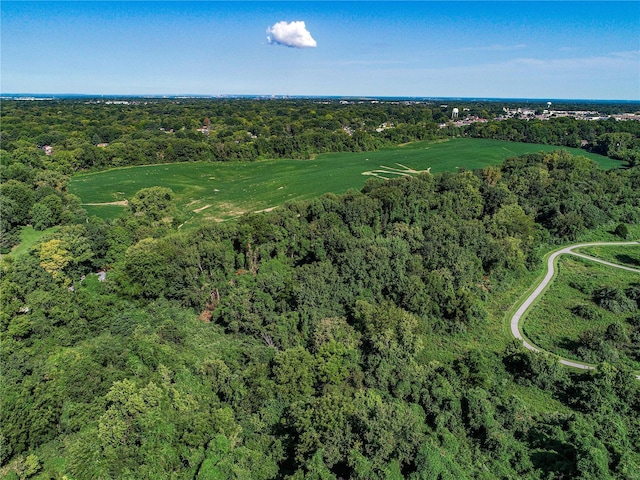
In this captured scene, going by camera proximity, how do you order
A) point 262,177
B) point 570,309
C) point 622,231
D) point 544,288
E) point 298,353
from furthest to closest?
point 262,177 < point 622,231 < point 544,288 < point 570,309 < point 298,353

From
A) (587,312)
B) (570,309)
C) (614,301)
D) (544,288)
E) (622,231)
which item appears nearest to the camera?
(587,312)

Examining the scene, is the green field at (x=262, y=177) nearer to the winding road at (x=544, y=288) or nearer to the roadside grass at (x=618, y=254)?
the winding road at (x=544, y=288)

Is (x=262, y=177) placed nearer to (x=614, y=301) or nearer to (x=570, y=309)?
(x=570, y=309)

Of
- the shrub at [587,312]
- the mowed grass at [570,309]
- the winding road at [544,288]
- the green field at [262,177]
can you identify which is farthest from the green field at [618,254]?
the green field at [262,177]

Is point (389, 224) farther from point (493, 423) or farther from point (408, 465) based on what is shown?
point (408, 465)

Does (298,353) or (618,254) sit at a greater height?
(298,353)

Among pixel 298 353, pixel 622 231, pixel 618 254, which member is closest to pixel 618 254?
pixel 618 254

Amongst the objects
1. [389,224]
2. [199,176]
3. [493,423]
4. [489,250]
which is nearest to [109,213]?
[199,176]

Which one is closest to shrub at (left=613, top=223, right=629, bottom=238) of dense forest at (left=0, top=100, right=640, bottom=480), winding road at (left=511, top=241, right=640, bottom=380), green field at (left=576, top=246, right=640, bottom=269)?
winding road at (left=511, top=241, right=640, bottom=380)
